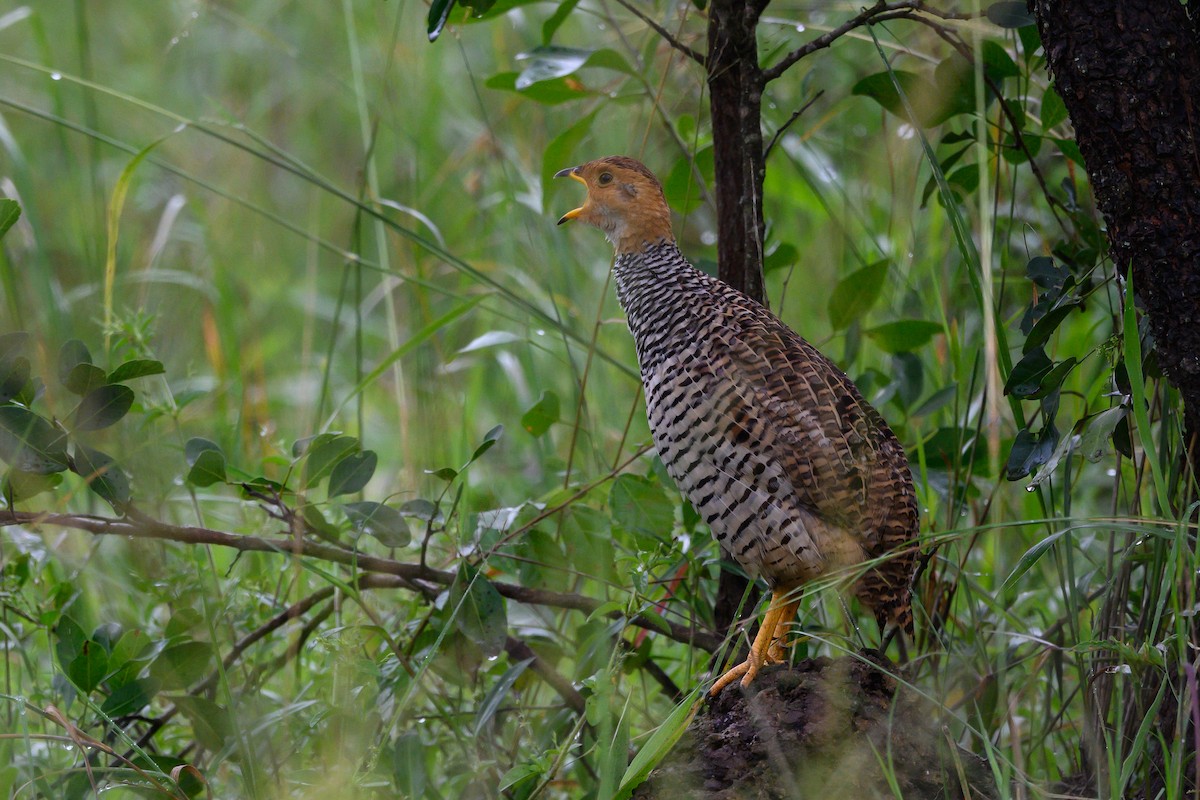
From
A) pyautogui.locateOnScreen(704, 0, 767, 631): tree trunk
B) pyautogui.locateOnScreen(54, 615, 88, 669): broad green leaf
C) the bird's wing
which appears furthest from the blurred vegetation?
the bird's wing

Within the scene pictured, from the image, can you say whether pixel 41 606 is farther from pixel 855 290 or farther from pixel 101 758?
pixel 855 290

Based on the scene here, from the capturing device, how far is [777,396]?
301 cm

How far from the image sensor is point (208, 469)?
2994mm

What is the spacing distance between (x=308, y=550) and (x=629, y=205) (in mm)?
1344

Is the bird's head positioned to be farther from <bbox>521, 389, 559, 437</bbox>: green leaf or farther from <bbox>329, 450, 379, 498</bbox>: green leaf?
<bbox>329, 450, 379, 498</bbox>: green leaf

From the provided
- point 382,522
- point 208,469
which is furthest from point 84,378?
point 382,522

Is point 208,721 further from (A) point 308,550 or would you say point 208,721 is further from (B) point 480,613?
(B) point 480,613

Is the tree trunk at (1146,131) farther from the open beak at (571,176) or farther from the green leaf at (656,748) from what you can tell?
the open beak at (571,176)

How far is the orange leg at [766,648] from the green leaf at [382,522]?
0.87m

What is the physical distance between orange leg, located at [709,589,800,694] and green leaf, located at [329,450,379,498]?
1018 mm

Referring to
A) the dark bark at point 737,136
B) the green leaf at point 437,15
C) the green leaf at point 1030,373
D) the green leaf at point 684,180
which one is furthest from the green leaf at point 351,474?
the green leaf at point 1030,373

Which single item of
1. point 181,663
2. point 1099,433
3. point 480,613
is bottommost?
point 181,663

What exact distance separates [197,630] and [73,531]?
0.56 meters

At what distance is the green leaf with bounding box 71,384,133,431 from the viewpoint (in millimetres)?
2869
